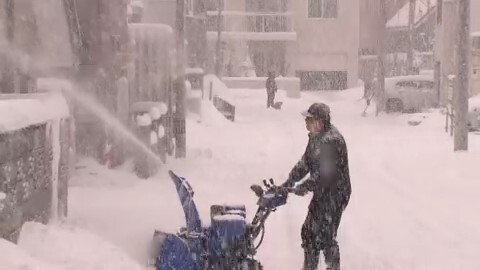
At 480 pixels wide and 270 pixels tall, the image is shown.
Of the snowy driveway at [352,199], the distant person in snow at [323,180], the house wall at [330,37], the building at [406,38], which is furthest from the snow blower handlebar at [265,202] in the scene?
the building at [406,38]

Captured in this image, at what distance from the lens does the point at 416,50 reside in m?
47.5

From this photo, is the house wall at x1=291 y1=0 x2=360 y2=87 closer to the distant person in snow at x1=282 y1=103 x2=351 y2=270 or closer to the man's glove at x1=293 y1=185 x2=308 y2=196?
the distant person in snow at x1=282 y1=103 x2=351 y2=270

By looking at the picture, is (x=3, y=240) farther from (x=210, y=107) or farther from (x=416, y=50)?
(x=416, y=50)

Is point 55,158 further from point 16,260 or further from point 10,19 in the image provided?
point 10,19

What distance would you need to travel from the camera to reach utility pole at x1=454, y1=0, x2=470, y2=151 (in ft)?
52.1

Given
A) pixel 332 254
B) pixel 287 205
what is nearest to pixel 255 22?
pixel 287 205

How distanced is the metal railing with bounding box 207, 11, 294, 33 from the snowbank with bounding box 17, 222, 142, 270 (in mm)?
36223

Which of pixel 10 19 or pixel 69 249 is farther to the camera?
pixel 10 19

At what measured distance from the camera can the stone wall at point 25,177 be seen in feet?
15.7

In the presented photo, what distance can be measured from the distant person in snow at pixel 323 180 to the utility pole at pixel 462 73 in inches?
406

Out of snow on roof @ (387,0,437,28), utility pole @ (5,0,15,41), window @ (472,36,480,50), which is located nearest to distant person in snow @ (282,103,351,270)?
utility pole @ (5,0,15,41)

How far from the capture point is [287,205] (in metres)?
10.5

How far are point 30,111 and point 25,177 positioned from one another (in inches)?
18.2

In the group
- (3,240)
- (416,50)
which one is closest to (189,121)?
(3,240)
